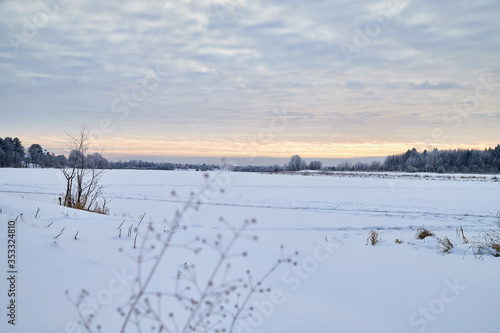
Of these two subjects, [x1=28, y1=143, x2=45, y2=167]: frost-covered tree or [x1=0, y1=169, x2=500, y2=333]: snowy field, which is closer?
[x1=0, y1=169, x2=500, y2=333]: snowy field

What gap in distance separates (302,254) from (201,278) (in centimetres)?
205

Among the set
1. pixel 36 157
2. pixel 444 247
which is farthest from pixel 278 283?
pixel 36 157

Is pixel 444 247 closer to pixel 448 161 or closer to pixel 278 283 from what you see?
pixel 278 283

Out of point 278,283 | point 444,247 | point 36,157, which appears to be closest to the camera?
point 278,283

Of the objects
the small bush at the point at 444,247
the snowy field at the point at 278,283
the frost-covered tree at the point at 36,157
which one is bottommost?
the small bush at the point at 444,247

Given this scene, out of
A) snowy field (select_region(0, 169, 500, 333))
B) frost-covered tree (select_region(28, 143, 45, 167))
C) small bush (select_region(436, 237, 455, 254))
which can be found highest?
frost-covered tree (select_region(28, 143, 45, 167))

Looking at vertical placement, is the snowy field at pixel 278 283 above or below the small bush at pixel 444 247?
above

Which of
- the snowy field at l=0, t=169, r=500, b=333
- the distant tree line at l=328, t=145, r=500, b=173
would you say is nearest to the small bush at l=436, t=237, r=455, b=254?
the snowy field at l=0, t=169, r=500, b=333

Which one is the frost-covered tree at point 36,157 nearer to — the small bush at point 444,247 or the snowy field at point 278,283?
the snowy field at point 278,283

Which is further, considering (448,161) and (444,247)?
(448,161)

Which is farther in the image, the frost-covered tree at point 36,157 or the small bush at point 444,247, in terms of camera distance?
the frost-covered tree at point 36,157

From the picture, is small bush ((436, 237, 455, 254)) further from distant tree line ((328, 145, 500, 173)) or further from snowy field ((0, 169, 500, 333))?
distant tree line ((328, 145, 500, 173))

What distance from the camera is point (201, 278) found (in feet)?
11.8

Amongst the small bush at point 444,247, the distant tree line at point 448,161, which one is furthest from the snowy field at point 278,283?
the distant tree line at point 448,161
